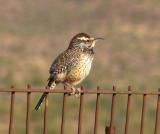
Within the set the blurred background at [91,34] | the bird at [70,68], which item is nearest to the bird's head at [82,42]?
the bird at [70,68]

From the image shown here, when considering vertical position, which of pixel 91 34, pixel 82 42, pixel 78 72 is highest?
pixel 91 34

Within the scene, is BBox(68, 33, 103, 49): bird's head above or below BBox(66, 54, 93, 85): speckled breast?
above

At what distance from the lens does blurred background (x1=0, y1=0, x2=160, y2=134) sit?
→ 94.8 ft

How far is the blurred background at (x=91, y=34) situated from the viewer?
2891cm

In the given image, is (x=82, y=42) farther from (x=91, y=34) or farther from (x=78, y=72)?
(x=91, y=34)

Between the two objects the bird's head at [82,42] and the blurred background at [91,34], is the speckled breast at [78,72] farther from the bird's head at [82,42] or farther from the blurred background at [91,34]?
the blurred background at [91,34]

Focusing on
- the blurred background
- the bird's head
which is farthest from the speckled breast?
the blurred background

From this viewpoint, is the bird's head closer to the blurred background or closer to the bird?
the bird

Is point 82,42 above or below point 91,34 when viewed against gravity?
below

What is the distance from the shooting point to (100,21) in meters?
43.6

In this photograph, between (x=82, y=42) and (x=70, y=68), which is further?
(x=82, y=42)

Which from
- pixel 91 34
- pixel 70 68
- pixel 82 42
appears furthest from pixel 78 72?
pixel 91 34

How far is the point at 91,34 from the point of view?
39.1 metres

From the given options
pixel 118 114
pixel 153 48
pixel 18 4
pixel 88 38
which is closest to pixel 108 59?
pixel 153 48
